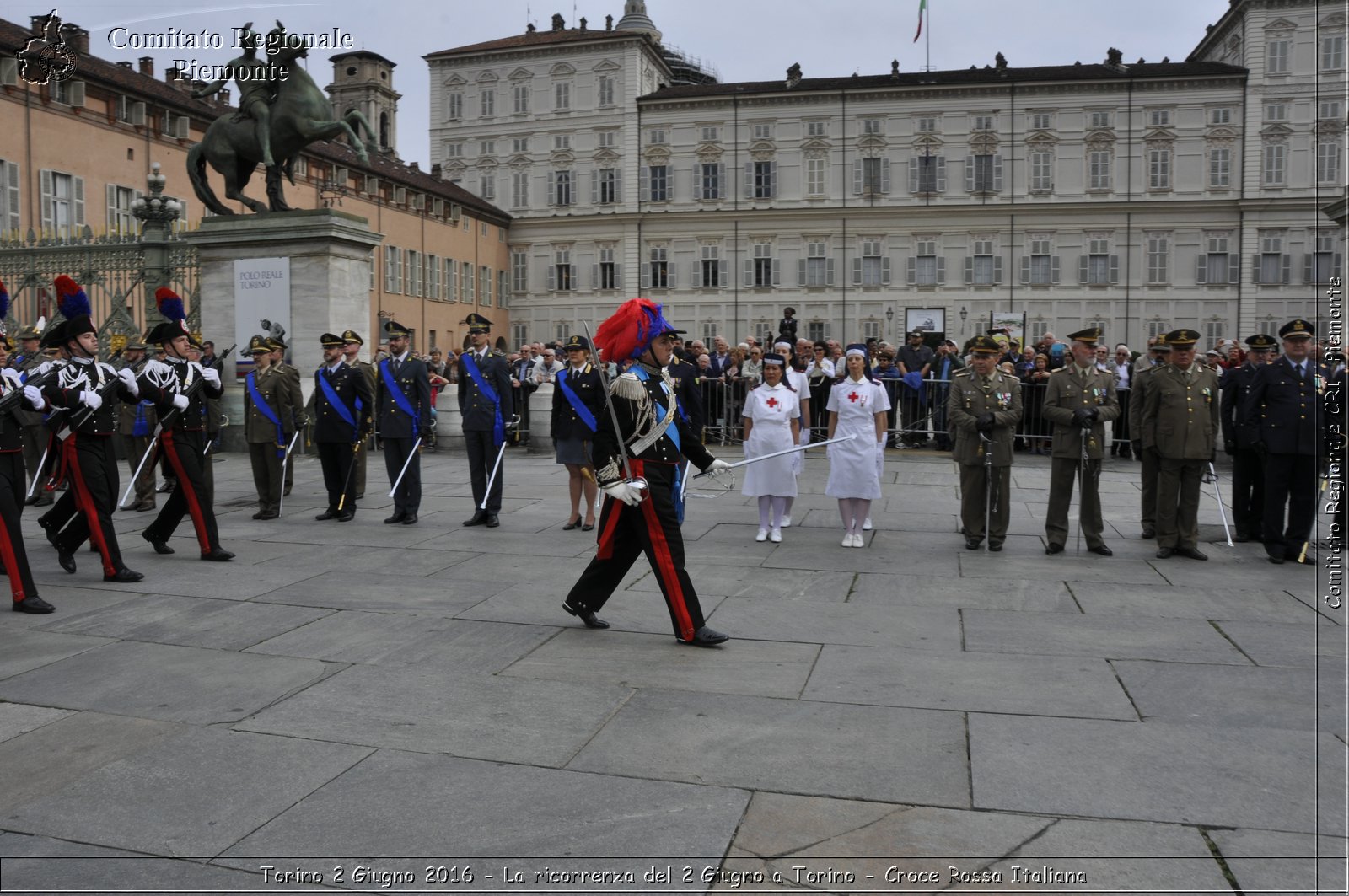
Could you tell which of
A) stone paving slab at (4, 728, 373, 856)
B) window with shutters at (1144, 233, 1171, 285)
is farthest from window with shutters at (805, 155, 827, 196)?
stone paving slab at (4, 728, 373, 856)

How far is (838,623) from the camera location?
282 inches

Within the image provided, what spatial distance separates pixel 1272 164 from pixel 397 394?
1954 inches

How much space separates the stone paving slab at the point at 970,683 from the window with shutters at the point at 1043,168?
49538mm

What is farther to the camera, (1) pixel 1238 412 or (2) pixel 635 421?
(1) pixel 1238 412

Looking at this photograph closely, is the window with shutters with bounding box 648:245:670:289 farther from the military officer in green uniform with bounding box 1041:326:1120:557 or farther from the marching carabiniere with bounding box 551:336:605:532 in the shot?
the military officer in green uniform with bounding box 1041:326:1120:557

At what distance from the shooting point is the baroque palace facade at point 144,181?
1088 inches

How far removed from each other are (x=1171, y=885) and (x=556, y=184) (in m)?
55.4

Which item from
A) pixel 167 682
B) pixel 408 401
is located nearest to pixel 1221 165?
pixel 408 401

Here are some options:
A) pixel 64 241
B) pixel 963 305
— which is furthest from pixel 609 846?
pixel 963 305

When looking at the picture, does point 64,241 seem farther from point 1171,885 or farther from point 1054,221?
point 1054,221

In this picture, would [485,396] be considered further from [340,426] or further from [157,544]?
[157,544]

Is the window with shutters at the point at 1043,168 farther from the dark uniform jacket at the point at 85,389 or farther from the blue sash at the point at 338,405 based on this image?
the dark uniform jacket at the point at 85,389

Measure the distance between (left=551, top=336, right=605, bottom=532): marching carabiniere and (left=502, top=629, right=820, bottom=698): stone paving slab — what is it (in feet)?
14.0

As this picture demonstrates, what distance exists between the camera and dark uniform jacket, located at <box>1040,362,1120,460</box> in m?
10.0
